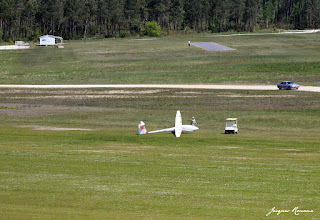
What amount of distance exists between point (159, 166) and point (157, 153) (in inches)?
184

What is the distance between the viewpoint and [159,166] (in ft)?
85.6

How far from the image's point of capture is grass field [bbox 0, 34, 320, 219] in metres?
18.6

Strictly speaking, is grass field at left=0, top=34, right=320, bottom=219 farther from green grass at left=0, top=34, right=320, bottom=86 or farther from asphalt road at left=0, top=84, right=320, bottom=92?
asphalt road at left=0, top=84, right=320, bottom=92

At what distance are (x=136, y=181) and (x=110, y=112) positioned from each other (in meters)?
35.2

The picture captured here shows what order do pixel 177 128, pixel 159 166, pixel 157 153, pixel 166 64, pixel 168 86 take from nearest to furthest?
pixel 159 166
pixel 157 153
pixel 177 128
pixel 168 86
pixel 166 64

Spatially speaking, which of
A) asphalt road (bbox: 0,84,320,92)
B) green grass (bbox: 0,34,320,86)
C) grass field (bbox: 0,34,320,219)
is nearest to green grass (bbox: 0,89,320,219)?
grass field (bbox: 0,34,320,219)

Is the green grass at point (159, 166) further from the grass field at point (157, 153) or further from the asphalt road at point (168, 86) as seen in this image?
the asphalt road at point (168, 86)

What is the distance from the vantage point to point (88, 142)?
35.8 metres

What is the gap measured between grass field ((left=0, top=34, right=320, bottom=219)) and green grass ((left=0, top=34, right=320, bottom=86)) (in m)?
1.26

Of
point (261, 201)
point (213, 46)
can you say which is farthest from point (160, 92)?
point (213, 46)

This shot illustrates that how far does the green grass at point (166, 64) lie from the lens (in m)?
91.4

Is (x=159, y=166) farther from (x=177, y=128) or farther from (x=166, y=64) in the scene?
(x=166, y=64)

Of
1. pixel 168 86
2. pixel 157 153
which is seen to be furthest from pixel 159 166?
pixel 168 86

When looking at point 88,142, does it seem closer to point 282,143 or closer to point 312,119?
point 282,143
